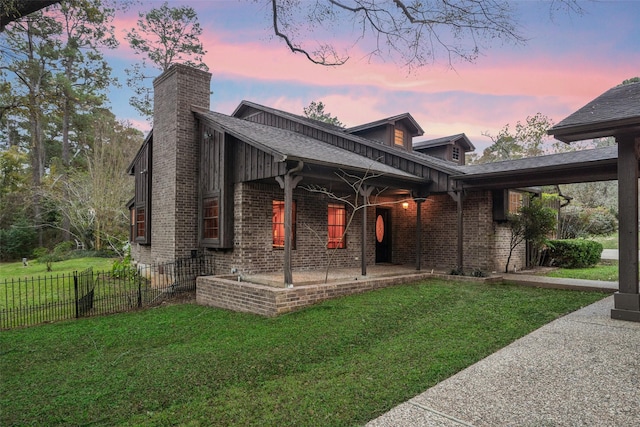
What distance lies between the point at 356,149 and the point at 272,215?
4439mm

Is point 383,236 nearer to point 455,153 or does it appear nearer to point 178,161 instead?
point 455,153

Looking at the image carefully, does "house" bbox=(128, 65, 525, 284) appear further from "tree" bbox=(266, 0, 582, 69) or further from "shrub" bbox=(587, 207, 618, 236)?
"shrub" bbox=(587, 207, 618, 236)

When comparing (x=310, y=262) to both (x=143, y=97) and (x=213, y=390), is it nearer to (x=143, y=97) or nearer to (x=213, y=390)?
(x=213, y=390)

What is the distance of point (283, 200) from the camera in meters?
10.2

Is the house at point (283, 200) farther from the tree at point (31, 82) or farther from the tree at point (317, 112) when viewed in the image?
the tree at point (317, 112)

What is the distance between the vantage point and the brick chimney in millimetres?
10266

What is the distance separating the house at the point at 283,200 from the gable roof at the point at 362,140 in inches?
3.3

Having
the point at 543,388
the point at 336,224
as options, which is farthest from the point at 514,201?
the point at 543,388

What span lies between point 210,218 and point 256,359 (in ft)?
20.0

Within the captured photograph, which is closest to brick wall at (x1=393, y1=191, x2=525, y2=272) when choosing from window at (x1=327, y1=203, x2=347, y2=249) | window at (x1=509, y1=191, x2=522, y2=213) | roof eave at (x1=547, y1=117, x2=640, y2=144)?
window at (x1=509, y1=191, x2=522, y2=213)

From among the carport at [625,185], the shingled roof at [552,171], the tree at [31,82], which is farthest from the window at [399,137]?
the tree at [31,82]

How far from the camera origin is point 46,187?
66.9 feet

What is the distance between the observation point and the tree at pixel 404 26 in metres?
5.82

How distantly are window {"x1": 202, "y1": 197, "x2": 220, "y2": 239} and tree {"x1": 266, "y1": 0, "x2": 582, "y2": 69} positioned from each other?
16.0ft
